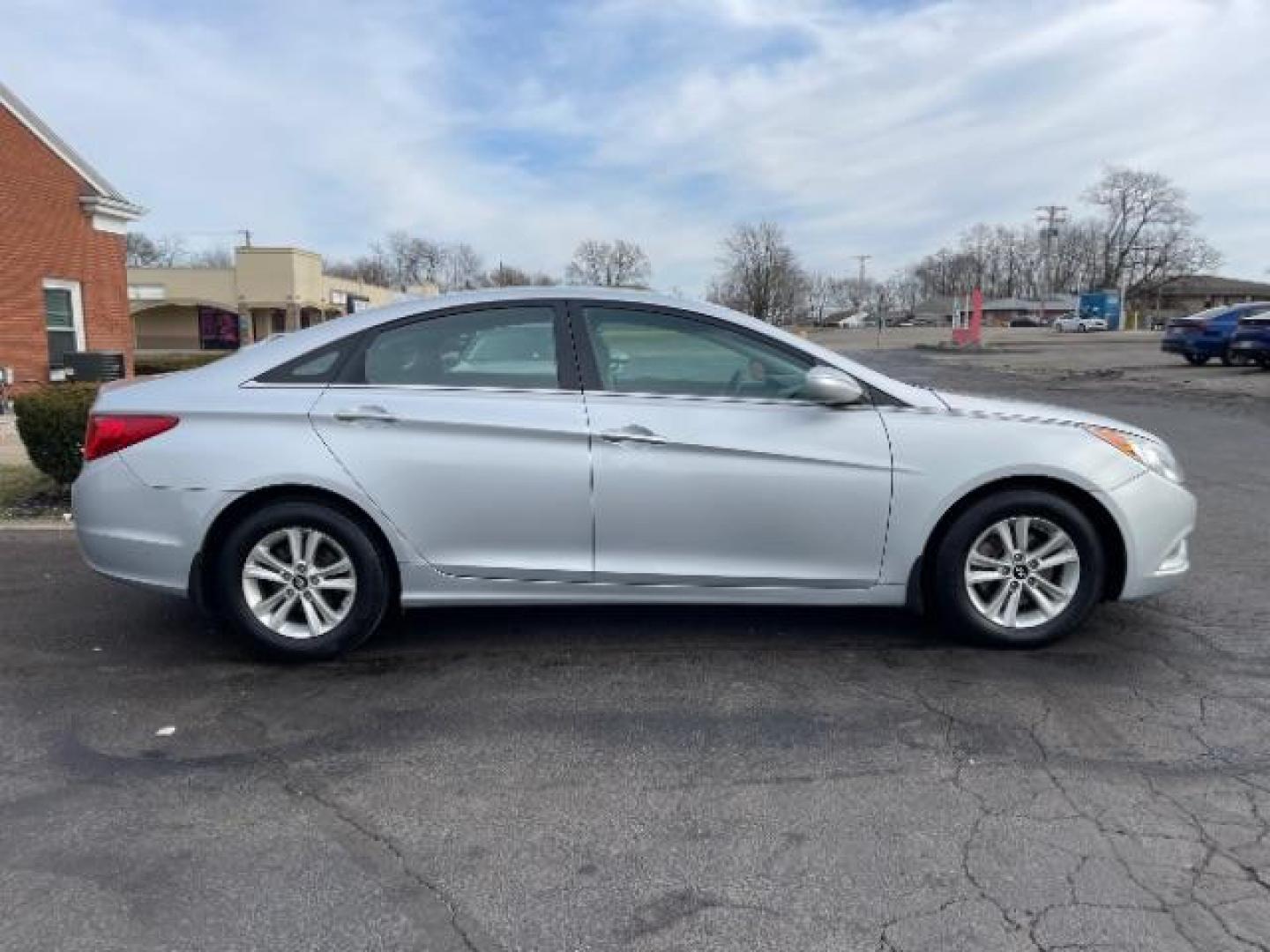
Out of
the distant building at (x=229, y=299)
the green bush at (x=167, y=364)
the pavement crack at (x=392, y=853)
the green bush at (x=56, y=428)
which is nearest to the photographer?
the pavement crack at (x=392, y=853)

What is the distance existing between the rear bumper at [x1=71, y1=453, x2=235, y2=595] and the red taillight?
0.05 m

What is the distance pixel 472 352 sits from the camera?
4.04 metres

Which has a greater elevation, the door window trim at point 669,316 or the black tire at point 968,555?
the door window trim at point 669,316

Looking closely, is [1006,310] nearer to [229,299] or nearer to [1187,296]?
[1187,296]

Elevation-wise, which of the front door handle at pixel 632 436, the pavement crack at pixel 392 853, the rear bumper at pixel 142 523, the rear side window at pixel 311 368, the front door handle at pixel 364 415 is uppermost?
the rear side window at pixel 311 368

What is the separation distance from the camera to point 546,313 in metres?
4.09

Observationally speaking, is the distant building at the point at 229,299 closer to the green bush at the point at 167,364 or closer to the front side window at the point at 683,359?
the green bush at the point at 167,364

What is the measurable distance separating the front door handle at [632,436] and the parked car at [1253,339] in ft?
71.0

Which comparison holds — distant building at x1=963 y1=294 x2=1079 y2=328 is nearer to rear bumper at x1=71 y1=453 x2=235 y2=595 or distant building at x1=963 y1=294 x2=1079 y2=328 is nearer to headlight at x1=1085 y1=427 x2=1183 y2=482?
headlight at x1=1085 y1=427 x2=1183 y2=482

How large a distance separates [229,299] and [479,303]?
47990mm

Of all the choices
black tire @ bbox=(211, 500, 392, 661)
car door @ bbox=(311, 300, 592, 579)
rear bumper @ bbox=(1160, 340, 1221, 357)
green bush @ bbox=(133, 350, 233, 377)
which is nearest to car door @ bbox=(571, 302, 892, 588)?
car door @ bbox=(311, 300, 592, 579)

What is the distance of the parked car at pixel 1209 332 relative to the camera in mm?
21781

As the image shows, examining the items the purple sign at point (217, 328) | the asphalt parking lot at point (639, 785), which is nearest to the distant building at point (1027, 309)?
the purple sign at point (217, 328)

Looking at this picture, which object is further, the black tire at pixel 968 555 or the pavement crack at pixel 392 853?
the black tire at pixel 968 555
